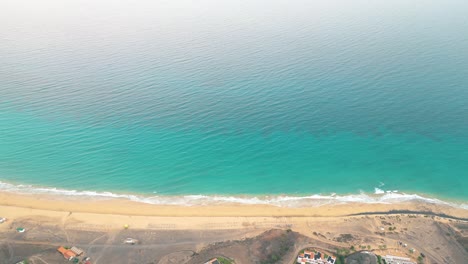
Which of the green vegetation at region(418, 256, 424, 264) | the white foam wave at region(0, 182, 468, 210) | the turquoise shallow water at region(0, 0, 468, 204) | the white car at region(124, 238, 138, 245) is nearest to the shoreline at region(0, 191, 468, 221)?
the white foam wave at region(0, 182, 468, 210)

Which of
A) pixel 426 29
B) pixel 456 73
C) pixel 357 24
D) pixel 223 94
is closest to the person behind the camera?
pixel 223 94

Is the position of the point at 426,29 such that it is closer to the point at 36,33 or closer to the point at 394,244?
the point at 394,244

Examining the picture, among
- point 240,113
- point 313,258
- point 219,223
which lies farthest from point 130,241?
point 240,113

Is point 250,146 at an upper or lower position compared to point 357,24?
lower

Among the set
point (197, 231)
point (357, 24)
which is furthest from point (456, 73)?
point (197, 231)

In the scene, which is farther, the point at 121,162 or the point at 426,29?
the point at 426,29

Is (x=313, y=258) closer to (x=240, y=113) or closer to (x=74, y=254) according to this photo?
(x=74, y=254)

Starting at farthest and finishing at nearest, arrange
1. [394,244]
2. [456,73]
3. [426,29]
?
[426,29] < [456,73] < [394,244]
